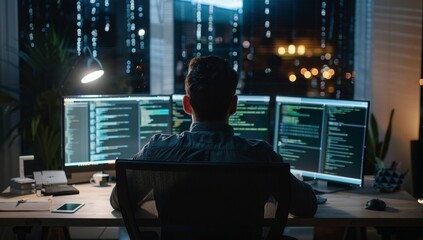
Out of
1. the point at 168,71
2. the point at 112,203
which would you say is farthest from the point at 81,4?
the point at 112,203

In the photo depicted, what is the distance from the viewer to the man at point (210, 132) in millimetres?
1950

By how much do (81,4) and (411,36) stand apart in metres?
2.30

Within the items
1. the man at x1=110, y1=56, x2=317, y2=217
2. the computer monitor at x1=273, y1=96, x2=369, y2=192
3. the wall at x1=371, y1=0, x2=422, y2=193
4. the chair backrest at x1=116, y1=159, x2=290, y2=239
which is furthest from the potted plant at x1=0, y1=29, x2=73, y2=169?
the wall at x1=371, y1=0, x2=422, y2=193

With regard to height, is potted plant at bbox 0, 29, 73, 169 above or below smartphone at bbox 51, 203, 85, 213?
above

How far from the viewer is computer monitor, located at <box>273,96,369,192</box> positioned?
117 inches

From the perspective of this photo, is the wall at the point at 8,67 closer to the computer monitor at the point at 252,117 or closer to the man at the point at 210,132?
the computer monitor at the point at 252,117

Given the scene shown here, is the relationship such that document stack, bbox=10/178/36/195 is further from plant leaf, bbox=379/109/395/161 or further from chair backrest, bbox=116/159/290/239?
plant leaf, bbox=379/109/395/161

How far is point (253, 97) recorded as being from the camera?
128 inches

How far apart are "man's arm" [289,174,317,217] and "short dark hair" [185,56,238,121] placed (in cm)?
41

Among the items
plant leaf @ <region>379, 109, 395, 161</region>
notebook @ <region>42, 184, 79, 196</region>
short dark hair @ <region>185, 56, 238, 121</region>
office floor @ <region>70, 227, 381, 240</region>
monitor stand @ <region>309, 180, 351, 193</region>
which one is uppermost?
short dark hair @ <region>185, 56, 238, 121</region>

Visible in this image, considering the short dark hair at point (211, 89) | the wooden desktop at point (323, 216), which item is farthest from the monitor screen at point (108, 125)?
the short dark hair at point (211, 89)

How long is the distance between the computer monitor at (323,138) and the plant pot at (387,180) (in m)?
0.13

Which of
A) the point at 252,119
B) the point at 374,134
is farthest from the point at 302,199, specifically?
the point at 374,134

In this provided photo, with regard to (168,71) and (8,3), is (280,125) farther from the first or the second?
(8,3)
